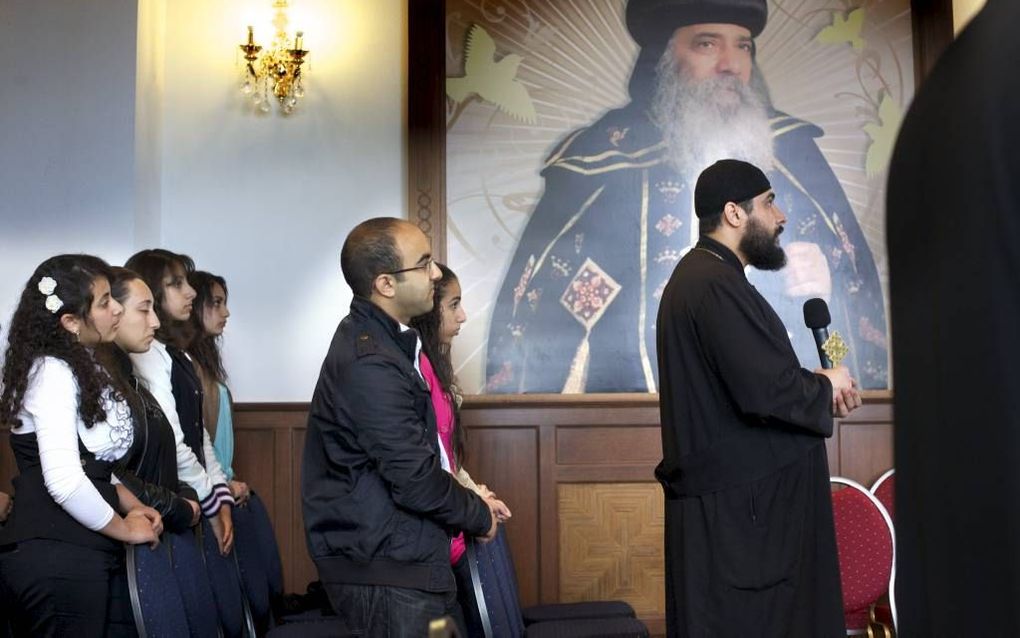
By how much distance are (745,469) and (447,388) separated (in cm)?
107

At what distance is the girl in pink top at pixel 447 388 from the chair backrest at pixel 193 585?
734 millimetres

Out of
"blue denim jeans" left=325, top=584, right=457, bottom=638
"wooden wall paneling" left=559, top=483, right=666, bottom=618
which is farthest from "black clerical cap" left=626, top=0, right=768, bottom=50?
"blue denim jeans" left=325, top=584, right=457, bottom=638

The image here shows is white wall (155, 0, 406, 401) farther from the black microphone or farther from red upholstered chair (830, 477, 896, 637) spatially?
the black microphone

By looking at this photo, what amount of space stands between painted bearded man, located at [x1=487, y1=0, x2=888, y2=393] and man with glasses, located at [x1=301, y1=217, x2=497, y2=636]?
9.14 feet

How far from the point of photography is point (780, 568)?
3.10 m

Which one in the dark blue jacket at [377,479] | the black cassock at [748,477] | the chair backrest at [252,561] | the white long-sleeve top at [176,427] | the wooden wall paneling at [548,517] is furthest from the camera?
the wooden wall paneling at [548,517]

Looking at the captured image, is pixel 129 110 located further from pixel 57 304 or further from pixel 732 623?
pixel 732 623

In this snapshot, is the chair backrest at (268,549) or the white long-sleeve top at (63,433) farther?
the chair backrest at (268,549)

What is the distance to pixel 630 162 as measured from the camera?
5793mm

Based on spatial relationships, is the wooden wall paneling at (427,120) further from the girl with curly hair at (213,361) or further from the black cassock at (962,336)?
the black cassock at (962,336)

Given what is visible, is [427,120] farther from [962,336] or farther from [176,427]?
[962,336]

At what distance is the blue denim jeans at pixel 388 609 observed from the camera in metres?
2.79

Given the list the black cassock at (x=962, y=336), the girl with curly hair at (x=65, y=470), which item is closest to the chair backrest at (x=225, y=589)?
the girl with curly hair at (x=65, y=470)

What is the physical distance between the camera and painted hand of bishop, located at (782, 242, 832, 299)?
5809 millimetres
